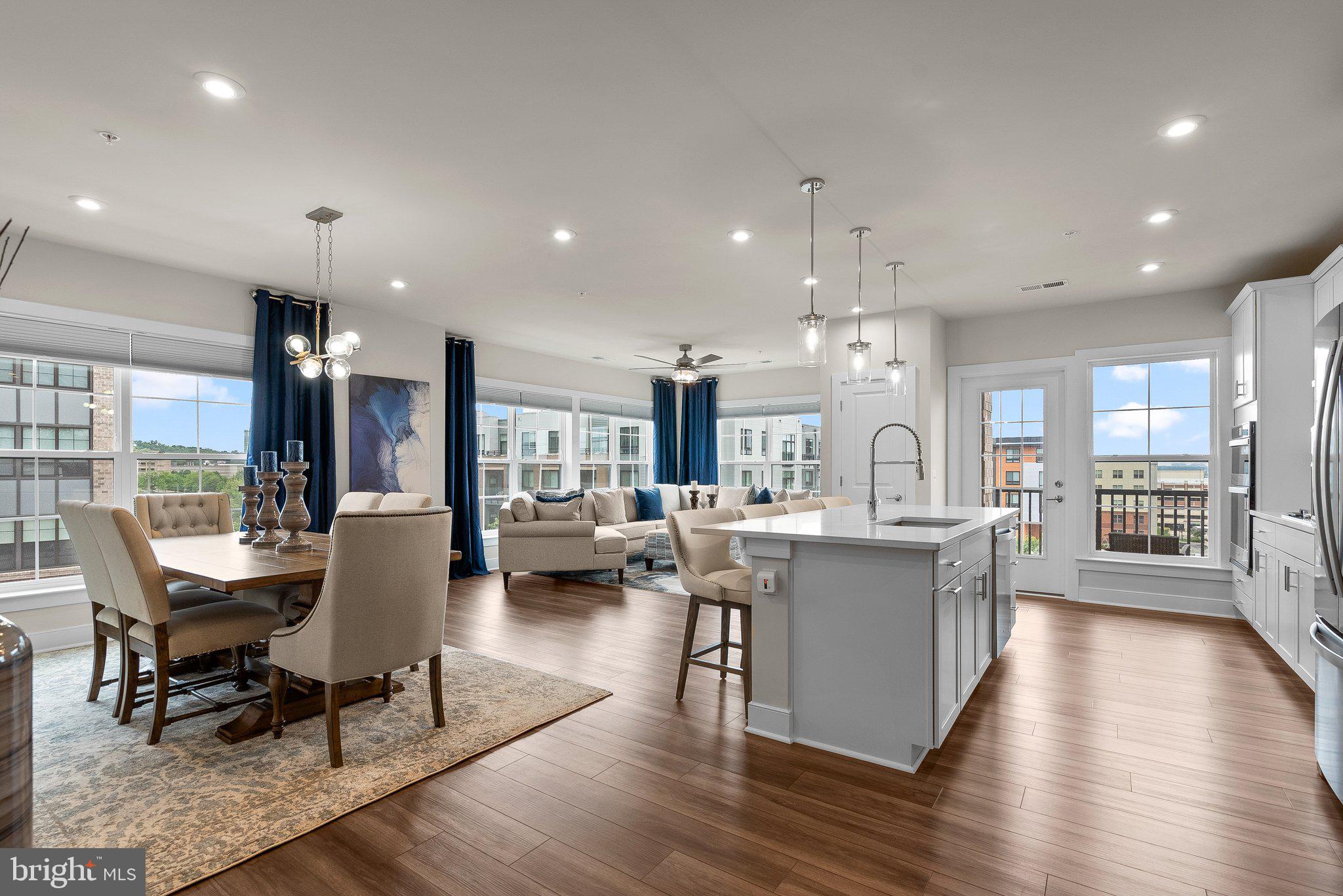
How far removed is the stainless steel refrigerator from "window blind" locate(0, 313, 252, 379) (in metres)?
6.32

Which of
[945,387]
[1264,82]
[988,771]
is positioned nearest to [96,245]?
[988,771]

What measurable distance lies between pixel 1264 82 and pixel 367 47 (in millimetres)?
3257

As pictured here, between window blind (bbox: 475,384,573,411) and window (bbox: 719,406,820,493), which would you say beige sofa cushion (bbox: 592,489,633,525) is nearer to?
window blind (bbox: 475,384,573,411)

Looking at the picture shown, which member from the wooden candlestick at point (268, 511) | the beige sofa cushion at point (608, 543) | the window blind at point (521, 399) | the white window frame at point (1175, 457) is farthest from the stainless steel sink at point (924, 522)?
the window blind at point (521, 399)

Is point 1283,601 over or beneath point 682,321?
beneath

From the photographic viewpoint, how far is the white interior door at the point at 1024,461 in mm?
5922

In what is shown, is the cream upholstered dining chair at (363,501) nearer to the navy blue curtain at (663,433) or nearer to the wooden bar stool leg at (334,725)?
the wooden bar stool leg at (334,725)

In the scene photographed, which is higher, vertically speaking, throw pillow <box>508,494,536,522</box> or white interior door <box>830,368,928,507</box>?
white interior door <box>830,368,928,507</box>

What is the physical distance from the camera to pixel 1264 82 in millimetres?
2488

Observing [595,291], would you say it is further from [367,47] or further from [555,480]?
[555,480]

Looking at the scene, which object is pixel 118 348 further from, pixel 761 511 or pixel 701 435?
pixel 701 435

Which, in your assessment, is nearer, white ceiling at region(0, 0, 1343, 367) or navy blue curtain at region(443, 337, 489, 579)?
white ceiling at region(0, 0, 1343, 367)

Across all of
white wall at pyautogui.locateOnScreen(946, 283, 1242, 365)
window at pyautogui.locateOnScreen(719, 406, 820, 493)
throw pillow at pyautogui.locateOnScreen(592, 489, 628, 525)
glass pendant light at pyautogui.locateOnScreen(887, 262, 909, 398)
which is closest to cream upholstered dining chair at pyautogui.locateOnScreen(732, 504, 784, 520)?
glass pendant light at pyautogui.locateOnScreen(887, 262, 909, 398)

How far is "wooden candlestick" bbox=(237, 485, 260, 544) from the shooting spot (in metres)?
3.77
